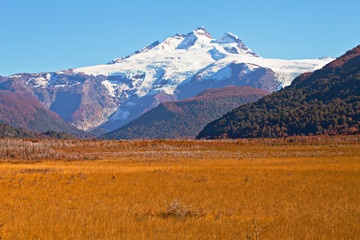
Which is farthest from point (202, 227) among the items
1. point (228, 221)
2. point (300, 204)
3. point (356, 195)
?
point (356, 195)

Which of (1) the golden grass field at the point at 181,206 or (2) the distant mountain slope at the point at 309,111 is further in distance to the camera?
(2) the distant mountain slope at the point at 309,111

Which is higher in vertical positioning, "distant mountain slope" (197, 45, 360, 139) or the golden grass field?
"distant mountain slope" (197, 45, 360, 139)

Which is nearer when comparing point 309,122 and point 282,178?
point 282,178

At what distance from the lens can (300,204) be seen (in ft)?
62.6

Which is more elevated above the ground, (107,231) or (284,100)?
(284,100)

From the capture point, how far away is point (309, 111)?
5128 inches

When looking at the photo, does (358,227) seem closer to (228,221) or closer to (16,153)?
(228,221)

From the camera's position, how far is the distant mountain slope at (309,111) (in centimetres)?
11925

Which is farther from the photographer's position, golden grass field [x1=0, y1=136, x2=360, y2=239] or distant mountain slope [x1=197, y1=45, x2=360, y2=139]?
distant mountain slope [x1=197, y1=45, x2=360, y2=139]

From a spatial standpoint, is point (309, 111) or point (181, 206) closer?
point (181, 206)

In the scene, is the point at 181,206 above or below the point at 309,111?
below

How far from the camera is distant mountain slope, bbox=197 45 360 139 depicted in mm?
119250

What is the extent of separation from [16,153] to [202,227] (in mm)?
62590

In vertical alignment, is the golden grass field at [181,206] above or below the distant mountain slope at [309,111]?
below
